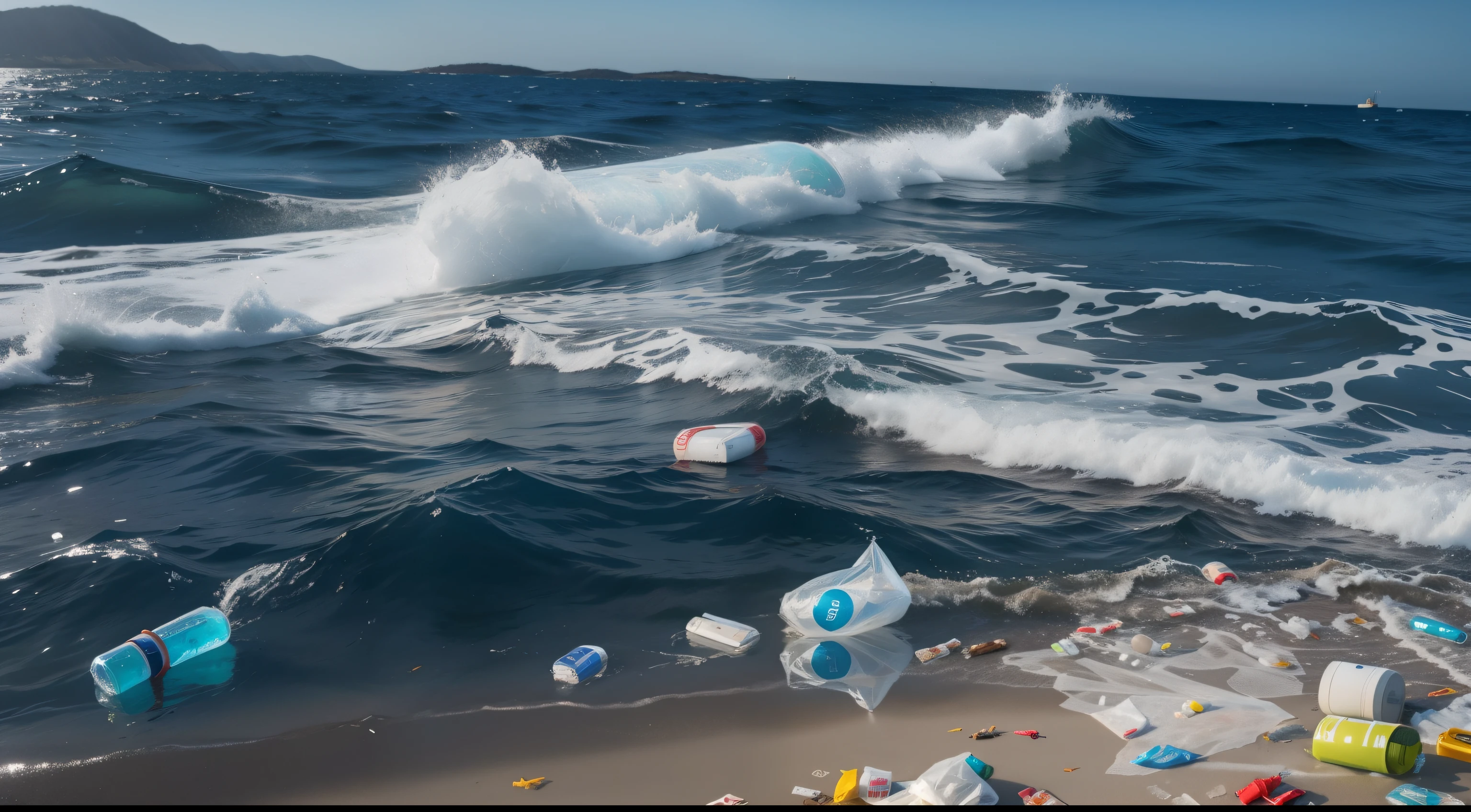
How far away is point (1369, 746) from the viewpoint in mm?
3486

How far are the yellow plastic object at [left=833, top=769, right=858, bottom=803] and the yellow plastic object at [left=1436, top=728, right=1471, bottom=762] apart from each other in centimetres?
232

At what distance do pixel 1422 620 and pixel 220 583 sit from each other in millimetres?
6860

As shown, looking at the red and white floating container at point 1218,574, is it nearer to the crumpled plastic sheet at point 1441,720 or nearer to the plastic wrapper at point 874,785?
the crumpled plastic sheet at point 1441,720

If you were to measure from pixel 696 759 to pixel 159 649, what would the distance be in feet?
9.82

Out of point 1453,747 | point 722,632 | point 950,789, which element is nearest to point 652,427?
point 722,632

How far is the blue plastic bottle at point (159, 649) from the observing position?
4.65 m

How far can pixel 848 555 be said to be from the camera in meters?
5.85

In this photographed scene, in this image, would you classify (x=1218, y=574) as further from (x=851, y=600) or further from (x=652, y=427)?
(x=652, y=427)

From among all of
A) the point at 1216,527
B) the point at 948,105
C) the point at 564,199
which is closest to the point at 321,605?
the point at 1216,527

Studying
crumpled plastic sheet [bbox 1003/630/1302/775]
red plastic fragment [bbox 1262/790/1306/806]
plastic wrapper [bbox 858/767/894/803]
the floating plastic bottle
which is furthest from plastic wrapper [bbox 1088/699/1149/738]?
the floating plastic bottle

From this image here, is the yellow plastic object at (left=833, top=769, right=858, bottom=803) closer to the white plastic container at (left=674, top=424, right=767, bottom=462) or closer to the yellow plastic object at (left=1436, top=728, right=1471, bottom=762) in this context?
the yellow plastic object at (left=1436, top=728, right=1471, bottom=762)

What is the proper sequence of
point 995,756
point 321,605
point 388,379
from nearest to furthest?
1. point 995,756
2. point 321,605
3. point 388,379

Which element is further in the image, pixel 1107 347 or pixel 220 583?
pixel 1107 347

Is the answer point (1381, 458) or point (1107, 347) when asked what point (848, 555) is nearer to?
point (1381, 458)
